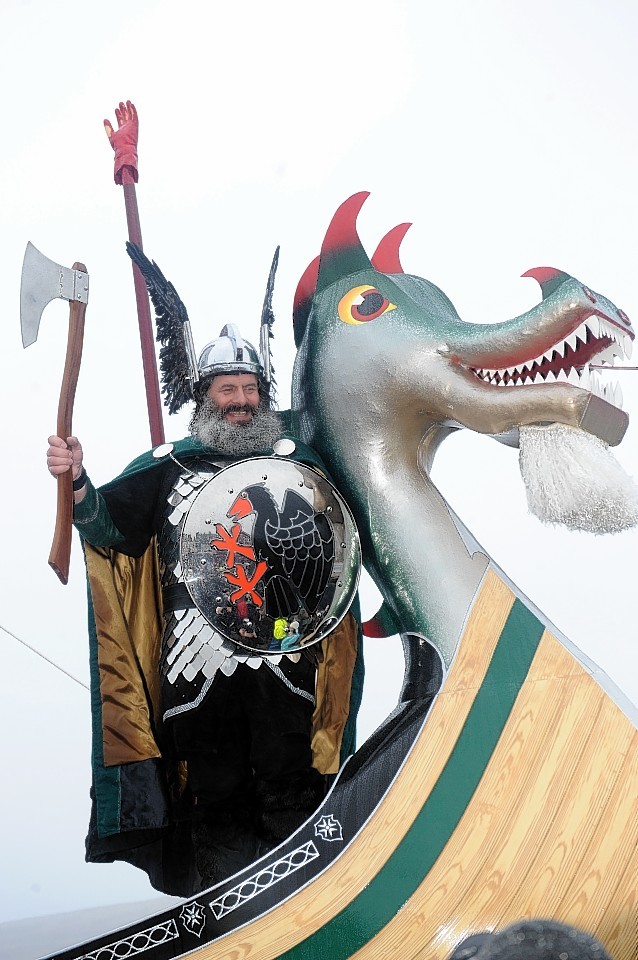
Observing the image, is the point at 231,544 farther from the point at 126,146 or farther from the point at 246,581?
the point at 126,146

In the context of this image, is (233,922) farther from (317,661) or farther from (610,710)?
(610,710)

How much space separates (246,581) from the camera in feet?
7.38

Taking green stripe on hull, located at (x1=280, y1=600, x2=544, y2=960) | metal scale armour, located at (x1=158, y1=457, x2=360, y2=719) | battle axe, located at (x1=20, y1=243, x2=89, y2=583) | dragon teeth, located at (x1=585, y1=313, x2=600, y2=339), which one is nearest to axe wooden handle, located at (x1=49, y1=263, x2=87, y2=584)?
battle axe, located at (x1=20, y1=243, x2=89, y2=583)

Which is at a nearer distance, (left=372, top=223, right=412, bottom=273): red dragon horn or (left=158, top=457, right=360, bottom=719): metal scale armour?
(left=158, top=457, right=360, bottom=719): metal scale armour

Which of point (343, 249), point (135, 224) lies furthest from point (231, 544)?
point (135, 224)

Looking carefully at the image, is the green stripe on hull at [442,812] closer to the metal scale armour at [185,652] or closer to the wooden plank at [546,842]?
the wooden plank at [546,842]

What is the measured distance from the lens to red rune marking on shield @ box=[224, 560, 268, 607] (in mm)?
2246

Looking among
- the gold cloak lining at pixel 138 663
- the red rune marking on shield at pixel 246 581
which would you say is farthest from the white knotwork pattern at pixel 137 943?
the red rune marking on shield at pixel 246 581

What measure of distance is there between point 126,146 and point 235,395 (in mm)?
834

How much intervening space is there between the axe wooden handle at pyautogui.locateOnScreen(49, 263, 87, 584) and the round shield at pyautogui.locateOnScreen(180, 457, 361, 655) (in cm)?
26

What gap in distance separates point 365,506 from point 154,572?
0.60 meters

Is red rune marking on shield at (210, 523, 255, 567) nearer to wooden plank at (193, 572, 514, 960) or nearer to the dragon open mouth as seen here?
wooden plank at (193, 572, 514, 960)

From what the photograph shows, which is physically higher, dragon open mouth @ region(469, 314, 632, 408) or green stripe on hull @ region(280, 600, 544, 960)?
dragon open mouth @ region(469, 314, 632, 408)

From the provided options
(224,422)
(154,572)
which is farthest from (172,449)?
(154,572)
